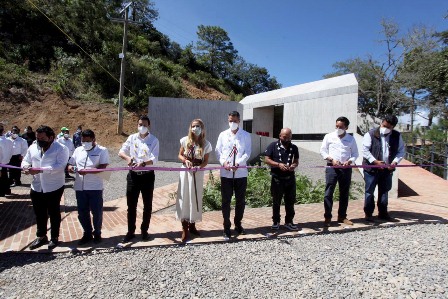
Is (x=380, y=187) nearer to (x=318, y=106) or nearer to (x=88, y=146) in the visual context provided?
(x=88, y=146)

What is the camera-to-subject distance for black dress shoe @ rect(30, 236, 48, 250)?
4093mm

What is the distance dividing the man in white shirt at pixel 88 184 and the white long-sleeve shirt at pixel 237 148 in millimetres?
1663

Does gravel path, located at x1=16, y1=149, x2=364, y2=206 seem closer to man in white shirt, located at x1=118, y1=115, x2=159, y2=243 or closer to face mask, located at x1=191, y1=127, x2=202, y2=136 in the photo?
face mask, located at x1=191, y1=127, x2=202, y2=136

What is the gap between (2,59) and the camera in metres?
20.4

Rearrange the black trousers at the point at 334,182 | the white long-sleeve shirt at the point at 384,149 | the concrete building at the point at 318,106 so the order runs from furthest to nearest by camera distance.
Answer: the concrete building at the point at 318,106, the white long-sleeve shirt at the point at 384,149, the black trousers at the point at 334,182

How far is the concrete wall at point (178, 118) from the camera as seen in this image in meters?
14.2

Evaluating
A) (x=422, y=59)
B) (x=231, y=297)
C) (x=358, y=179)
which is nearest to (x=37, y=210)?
(x=231, y=297)

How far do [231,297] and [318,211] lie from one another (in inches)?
140

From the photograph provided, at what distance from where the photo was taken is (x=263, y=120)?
22.6 meters

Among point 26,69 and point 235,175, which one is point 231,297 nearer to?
point 235,175

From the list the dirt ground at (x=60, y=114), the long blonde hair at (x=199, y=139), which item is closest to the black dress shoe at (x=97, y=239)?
the long blonde hair at (x=199, y=139)

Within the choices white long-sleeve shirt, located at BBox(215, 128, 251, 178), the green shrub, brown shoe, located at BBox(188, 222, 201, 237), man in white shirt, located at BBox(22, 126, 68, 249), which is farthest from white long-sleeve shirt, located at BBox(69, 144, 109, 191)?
the green shrub

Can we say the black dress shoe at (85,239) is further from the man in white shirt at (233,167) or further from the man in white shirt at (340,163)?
the man in white shirt at (340,163)

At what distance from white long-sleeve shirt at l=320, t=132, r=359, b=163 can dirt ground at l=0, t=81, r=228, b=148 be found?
554 inches
